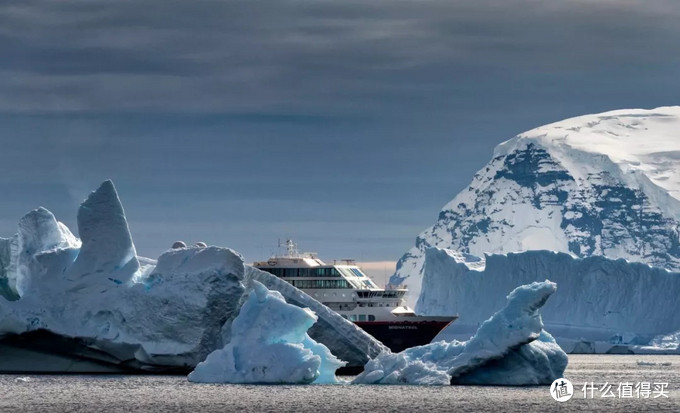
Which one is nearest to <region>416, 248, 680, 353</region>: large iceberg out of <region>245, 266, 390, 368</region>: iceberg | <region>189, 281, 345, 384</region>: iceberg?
<region>245, 266, 390, 368</region>: iceberg

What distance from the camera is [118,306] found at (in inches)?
1903

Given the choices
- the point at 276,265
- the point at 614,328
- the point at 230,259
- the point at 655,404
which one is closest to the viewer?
the point at 655,404

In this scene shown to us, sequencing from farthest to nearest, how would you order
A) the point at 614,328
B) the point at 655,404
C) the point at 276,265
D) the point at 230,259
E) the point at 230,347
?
the point at 614,328 < the point at 276,265 < the point at 230,259 < the point at 230,347 < the point at 655,404

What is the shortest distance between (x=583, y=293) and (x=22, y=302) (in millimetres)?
56148

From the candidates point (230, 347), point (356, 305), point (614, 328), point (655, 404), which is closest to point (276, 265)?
point (356, 305)

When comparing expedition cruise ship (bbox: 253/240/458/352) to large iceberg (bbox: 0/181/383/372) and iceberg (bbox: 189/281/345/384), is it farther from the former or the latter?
iceberg (bbox: 189/281/345/384)

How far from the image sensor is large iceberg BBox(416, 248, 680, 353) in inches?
3755

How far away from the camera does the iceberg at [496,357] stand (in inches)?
1668

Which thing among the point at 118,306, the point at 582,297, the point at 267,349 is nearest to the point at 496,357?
the point at 267,349

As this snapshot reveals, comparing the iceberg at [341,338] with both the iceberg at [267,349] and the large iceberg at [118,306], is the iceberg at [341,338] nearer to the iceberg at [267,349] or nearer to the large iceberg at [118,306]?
the large iceberg at [118,306]

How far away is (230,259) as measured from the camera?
4781 cm

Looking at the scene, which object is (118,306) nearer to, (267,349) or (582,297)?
(267,349)

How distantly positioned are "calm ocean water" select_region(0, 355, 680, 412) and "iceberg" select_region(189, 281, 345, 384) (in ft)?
1.41

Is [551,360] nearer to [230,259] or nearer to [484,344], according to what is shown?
[484,344]
